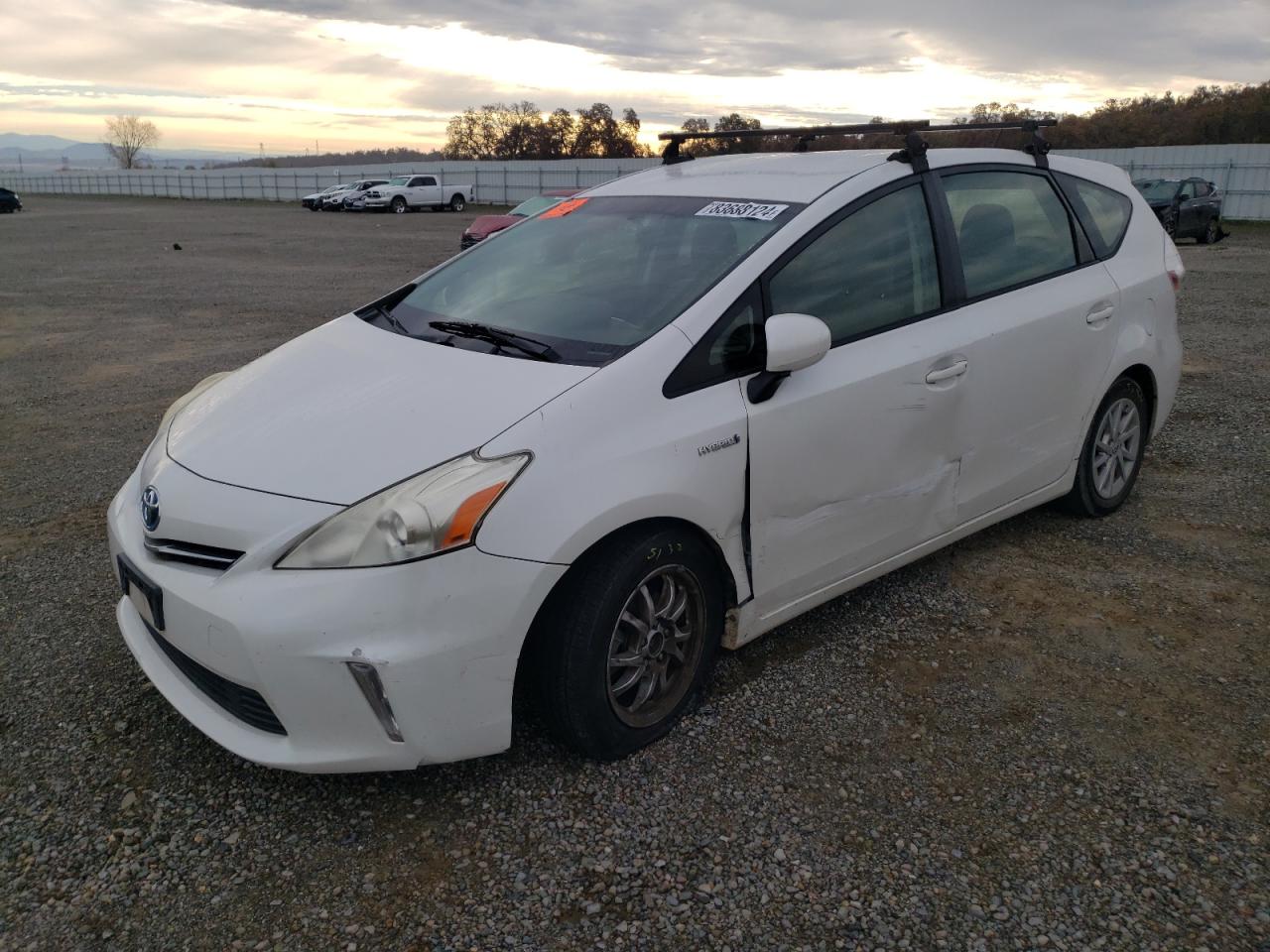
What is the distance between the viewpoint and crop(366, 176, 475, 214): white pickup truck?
4122 cm

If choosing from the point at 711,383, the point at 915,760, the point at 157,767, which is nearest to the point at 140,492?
the point at 157,767

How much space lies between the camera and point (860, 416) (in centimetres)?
324

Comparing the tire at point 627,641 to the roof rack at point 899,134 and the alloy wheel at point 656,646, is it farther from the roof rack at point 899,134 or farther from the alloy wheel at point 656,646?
the roof rack at point 899,134

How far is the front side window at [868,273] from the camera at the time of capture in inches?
126

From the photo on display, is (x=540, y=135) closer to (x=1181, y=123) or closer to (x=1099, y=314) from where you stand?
(x=1181, y=123)

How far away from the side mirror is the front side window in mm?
192

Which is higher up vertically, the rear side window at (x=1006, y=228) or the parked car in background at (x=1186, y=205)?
the parked car in background at (x=1186, y=205)

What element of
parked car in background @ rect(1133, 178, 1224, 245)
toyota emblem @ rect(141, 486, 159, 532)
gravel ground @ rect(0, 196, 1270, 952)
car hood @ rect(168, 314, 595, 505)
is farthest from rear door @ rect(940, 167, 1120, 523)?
parked car in background @ rect(1133, 178, 1224, 245)

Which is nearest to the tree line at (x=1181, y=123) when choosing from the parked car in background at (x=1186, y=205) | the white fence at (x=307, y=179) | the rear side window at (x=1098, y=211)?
the white fence at (x=307, y=179)

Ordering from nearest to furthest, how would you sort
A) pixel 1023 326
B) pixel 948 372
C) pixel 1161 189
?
pixel 948 372 < pixel 1023 326 < pixel 1161 189

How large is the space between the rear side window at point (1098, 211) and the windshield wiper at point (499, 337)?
2.70m

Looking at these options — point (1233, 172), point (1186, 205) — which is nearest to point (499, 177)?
point (1233, 172)

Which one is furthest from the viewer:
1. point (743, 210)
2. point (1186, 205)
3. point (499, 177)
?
point (499, 177)

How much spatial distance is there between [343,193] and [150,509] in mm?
43783
